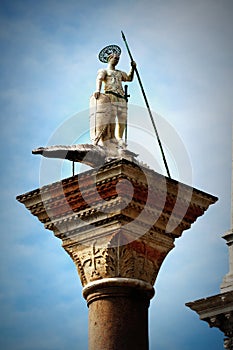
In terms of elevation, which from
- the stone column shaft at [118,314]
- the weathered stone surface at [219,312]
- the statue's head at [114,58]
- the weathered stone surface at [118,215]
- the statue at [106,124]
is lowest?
the stone column shaft at [118,314]

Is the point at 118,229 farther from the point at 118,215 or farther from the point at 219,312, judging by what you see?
the point at 219,312

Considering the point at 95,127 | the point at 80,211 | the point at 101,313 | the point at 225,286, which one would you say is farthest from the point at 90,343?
the point at 225,286

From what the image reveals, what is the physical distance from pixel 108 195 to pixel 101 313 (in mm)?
1859

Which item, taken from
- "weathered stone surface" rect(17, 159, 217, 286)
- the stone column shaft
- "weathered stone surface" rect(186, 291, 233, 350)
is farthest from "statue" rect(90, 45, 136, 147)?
"weathered stone surface" rect(186, 291, 233, 350)

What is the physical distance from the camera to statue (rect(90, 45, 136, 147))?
2403cm

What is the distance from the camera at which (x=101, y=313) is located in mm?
21969

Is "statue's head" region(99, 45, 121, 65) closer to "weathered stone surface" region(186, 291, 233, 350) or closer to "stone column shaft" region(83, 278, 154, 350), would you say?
"stone column shaft" region(83, 278, 154, 350)

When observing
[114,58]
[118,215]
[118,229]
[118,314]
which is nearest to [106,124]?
[114,58]

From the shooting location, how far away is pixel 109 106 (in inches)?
957

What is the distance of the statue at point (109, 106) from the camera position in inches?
946

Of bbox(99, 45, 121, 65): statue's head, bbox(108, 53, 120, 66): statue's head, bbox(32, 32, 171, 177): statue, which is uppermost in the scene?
bbox(99, 45, 121, 65): statue's head

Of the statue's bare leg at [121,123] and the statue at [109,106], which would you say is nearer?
the statue at [109,106]

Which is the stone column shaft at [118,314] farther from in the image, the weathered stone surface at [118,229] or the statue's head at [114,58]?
the statue's head at [114,58]

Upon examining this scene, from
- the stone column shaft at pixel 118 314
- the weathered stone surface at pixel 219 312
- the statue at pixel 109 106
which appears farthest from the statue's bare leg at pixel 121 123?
the weathered stone surface at pixel 219 312
